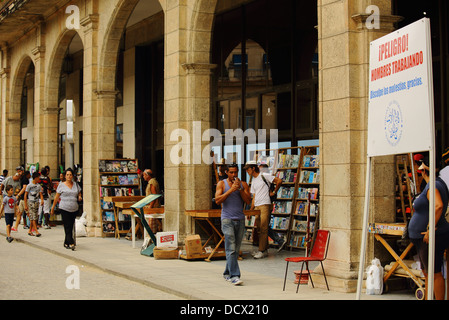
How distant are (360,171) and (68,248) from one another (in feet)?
27.5

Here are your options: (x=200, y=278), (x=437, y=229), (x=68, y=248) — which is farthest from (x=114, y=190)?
(x=437, y=229)

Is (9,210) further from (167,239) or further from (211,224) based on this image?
(211,224)

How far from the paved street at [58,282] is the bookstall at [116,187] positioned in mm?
4018

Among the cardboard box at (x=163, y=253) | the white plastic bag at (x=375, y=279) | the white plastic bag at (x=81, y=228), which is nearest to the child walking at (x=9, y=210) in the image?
the white plastic bag at (x=81, y=228)

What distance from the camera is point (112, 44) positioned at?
18.8m

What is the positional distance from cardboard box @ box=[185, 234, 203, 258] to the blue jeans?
8.52 ft

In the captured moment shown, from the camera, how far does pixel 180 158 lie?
47.5 ft

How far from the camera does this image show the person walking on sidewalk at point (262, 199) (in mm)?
14102

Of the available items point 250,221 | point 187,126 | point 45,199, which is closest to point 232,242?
point 187,126

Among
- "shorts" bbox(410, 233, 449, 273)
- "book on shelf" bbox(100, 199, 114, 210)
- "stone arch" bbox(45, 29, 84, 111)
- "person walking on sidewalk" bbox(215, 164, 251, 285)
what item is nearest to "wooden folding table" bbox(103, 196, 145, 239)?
"book on shelf" bbox(100, 199, 114, 210)

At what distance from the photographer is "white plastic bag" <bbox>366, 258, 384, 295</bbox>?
30.5ft

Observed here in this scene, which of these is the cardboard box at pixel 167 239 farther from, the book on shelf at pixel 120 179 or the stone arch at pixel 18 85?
the stone arch at pixel 18 85

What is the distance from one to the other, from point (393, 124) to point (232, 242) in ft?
13.5
